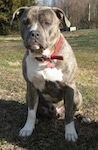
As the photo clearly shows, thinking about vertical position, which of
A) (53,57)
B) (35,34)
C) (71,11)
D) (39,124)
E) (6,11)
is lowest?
(71,11)

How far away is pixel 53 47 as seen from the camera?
4090 millimetres

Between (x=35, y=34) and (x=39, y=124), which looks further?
(x=39, y=124)

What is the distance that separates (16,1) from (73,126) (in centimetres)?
1852

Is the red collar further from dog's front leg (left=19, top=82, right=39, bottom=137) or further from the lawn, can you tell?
the lawn

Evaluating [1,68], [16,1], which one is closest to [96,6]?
[16,1]

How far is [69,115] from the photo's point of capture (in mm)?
4234

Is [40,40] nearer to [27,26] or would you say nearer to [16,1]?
[27,26]

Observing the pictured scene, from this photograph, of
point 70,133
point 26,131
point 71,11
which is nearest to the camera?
point 70,133

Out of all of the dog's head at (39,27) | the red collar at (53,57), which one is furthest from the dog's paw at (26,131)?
the dog's head at (39,27)

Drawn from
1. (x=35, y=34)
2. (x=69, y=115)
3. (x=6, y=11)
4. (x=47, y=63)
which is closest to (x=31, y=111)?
(x=69, y=115)

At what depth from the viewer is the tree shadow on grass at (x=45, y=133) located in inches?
161

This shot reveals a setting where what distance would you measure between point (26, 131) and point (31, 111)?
236 mm

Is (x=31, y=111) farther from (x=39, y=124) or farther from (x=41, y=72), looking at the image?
(x=41, y=72)

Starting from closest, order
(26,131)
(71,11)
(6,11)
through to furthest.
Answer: (26,131)
(6,11)
(71,11)
